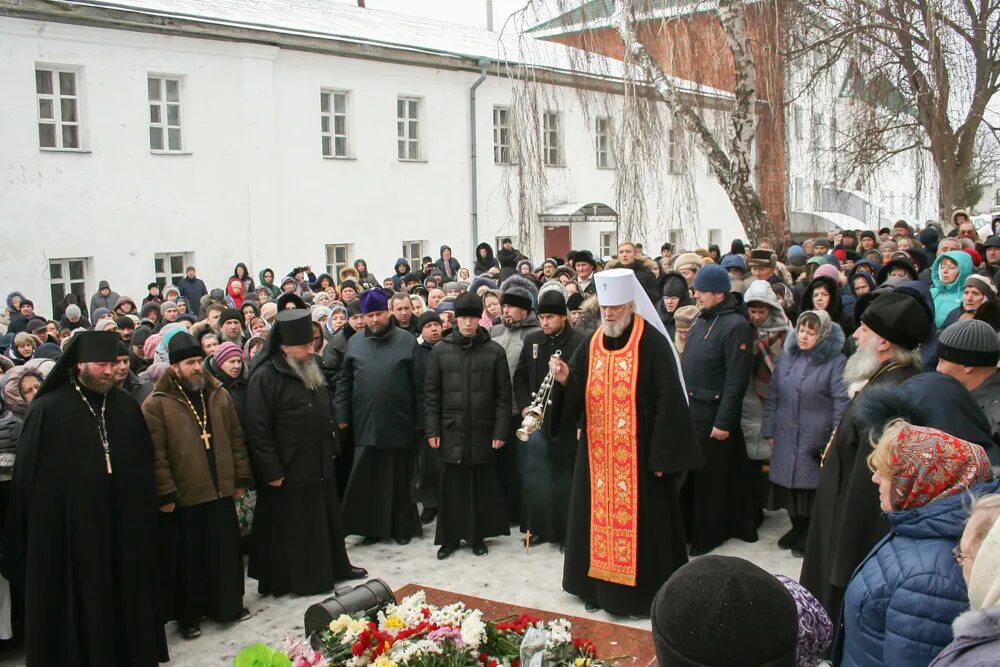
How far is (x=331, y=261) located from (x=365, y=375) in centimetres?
1404

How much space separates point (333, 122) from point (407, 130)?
2137 mm

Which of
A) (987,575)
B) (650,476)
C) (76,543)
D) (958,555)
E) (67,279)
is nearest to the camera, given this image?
(987,575)

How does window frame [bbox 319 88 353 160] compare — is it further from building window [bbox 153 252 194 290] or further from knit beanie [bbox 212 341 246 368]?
knit beanie [bbox 212 341 246 368]

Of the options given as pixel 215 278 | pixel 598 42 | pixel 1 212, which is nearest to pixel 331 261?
pixel 215 278

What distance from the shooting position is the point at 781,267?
10281mm

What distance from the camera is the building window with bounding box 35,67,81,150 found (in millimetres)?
16516

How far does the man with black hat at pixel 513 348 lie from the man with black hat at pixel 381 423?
2.44 ft

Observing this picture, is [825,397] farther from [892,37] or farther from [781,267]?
[892,37]

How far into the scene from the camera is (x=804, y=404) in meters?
6.59

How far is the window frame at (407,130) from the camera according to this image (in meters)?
22.2

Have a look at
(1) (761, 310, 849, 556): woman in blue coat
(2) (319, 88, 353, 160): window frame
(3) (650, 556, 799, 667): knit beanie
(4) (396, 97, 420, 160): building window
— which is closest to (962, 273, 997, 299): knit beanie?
(1) (761, 310, 849, 556): woman in blue coat

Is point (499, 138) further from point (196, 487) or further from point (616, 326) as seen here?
point (196, 487)


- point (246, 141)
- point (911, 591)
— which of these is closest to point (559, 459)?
point (911, 591)

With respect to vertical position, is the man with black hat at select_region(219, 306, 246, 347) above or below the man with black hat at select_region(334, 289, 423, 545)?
above
